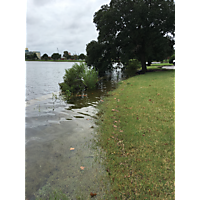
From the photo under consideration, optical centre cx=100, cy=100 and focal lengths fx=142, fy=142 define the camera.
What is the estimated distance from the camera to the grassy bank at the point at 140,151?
10.2 feet

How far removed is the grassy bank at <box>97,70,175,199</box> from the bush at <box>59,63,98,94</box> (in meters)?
7.67

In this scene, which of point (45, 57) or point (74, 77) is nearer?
point (74, 77)

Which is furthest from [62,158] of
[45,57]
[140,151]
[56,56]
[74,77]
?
[45,57]

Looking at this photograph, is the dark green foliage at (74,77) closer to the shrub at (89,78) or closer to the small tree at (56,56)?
the shrub at (89,78)

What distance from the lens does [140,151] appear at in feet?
14.4

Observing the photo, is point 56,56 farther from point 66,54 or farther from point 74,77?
point 74,77

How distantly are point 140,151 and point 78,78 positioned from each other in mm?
11777

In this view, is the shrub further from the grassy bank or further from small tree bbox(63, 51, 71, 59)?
small tree bbox(63, 51, 71, 59)

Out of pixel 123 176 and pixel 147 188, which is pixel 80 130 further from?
pixel 147 188

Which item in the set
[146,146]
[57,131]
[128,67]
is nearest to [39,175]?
[57,131]

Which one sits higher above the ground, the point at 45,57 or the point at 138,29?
the point at 45,57

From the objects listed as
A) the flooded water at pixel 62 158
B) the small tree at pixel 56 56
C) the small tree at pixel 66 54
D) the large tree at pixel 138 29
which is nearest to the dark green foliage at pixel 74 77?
the flooded water at pixel 62 158

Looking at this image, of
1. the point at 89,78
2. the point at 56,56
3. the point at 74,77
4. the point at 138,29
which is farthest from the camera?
the point at 56,56
